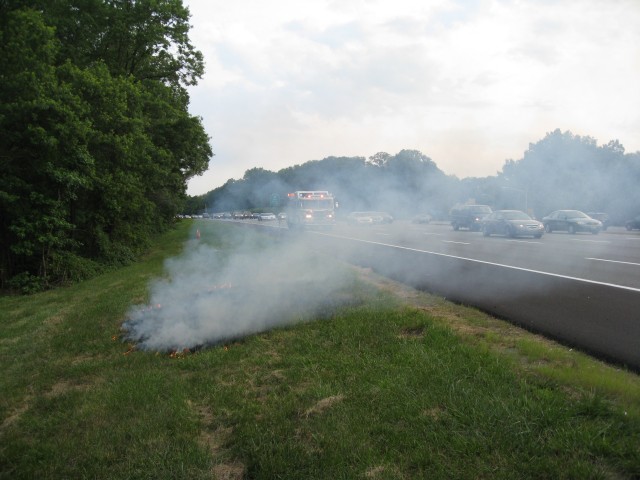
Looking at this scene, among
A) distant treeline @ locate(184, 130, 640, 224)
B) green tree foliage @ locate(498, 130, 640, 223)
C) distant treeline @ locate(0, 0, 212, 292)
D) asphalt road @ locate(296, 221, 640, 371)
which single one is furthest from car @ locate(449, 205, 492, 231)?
distant treeline @ locate(0, 0, 212, 292)

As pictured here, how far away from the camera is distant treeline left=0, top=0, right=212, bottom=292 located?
1198 cm

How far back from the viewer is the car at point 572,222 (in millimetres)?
22891

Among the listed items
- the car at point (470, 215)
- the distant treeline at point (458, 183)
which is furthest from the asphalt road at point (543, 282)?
the car at point (470, 215)

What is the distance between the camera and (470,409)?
3.41 m

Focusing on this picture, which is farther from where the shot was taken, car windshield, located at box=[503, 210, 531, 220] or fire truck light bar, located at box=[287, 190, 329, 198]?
car windshield, located at box=[503, 210, 531, 220]

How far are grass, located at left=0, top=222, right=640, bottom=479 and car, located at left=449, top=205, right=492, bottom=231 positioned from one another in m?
21.0

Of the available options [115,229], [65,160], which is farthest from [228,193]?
[65,160]

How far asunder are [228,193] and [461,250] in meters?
9.63

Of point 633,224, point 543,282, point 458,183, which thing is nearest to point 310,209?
point 458,183

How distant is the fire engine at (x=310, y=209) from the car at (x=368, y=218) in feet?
2.96

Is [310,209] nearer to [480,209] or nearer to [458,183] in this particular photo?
[458,183]

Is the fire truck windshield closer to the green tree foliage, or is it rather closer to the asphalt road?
the asphalt road

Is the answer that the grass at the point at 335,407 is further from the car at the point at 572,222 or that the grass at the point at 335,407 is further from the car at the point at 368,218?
the car at the point at 572,222

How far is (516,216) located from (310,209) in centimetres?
1021
